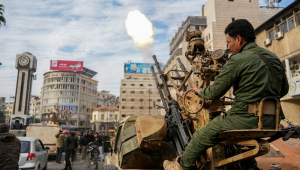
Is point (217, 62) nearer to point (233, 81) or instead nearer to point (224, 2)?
point (233, 81)

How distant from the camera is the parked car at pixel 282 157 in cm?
397

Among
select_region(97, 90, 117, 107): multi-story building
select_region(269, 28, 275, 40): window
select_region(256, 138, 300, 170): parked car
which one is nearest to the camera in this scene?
select_region(256, 138, 300, 170): parked car

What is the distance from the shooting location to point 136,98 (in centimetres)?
9394

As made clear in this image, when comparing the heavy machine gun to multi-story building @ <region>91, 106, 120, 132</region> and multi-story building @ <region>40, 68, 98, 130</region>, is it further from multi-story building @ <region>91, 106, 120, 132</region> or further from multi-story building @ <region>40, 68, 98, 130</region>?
multi-story building @ <region>91, 106, 120, 132</region>

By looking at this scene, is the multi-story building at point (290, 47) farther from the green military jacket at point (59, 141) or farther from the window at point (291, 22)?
the green military jacket at point (59, 141)

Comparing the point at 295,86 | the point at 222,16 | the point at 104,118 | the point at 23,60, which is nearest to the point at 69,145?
the point at 295,86

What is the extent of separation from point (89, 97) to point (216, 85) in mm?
118156

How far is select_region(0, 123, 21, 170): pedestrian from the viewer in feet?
15.4

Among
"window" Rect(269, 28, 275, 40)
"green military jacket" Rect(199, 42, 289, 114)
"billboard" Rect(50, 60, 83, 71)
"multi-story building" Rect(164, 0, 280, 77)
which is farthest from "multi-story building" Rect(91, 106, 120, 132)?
"green military jacket" Rect(199, 42, 289, 114)

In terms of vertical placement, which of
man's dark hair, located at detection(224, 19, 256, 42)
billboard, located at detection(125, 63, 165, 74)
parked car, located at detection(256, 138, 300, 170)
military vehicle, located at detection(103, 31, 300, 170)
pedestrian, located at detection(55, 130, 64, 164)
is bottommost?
Result: pedestrian, located at detection(55, 130, 64, 164)

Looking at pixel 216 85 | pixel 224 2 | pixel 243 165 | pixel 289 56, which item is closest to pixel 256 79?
pixel 216 85

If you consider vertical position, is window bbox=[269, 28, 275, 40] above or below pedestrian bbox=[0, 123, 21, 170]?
above

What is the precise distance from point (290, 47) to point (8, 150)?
74.2 ft

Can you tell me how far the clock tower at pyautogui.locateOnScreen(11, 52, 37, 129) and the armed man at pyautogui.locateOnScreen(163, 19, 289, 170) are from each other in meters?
89.3
